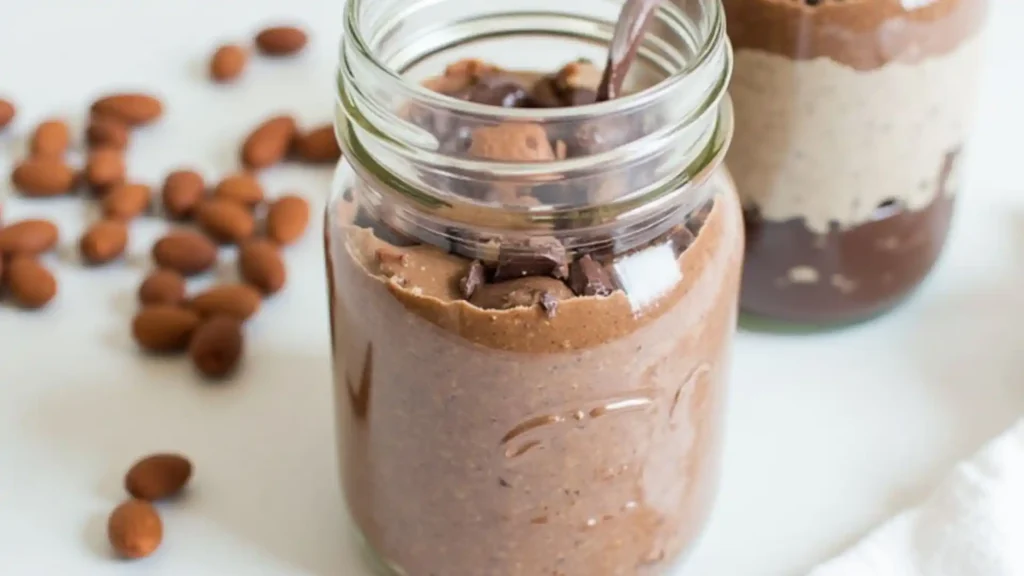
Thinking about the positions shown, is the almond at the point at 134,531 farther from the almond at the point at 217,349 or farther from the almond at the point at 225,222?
the almond at the point at 225,222

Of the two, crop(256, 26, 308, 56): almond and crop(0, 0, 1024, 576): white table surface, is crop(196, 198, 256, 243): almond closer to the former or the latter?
crop(0, 0, 1024, 576): white table surface

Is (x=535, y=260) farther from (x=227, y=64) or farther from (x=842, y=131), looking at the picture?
(x=227, y=64)

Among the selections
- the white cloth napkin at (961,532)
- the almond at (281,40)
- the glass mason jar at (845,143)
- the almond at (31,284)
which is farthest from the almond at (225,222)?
the white cloth napkin at (961,532)

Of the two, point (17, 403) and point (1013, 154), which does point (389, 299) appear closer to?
point (17, 403)

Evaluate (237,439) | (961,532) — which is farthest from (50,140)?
(961,532)

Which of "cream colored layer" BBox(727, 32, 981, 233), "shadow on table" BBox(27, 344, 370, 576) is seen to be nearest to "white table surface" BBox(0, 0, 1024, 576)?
"shadow on table" BBox(27, 344, 370, 576)

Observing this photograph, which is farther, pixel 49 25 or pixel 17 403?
pixel 49 25

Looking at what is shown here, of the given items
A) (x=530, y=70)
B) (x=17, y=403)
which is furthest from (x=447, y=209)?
(x=17, y=403)
